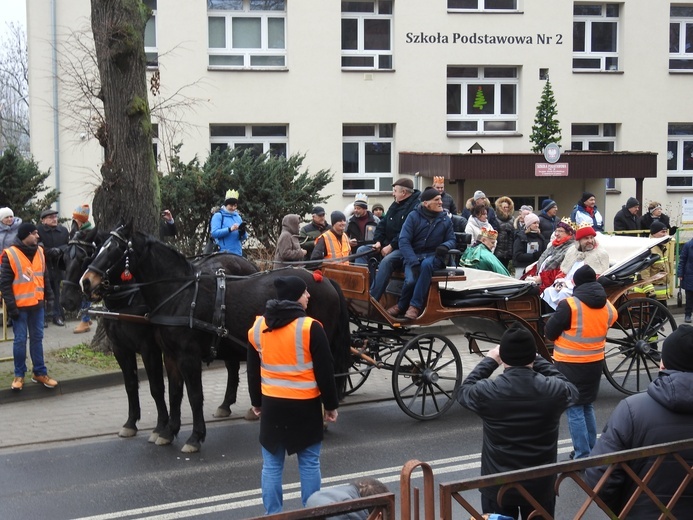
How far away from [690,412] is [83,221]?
10164 mm

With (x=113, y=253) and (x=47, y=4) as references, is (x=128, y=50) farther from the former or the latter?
(x=47, y=4)

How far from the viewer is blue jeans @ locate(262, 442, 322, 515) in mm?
6105

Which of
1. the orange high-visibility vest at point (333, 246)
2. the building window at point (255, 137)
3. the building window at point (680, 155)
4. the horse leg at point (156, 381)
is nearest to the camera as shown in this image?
the horse leg at point (156, 381)

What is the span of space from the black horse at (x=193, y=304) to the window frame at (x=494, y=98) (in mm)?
18623

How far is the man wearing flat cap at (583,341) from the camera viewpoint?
7.74 m

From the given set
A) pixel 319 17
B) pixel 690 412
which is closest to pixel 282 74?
pixel 319 17

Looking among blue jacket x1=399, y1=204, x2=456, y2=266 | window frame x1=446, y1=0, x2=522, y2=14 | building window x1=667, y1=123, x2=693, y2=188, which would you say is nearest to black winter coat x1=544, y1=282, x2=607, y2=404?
blue jacket x1=399, y1=204, x2=456, y2=266

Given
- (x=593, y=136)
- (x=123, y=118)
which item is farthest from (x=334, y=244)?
(x=593, y=136)

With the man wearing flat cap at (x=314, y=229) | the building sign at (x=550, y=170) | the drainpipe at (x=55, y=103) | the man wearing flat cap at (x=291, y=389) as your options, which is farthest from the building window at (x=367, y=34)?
the man wearing flat cap at (x=291, y=389)

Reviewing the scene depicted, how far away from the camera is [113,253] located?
340 inches

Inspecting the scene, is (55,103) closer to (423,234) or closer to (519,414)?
(423,234)

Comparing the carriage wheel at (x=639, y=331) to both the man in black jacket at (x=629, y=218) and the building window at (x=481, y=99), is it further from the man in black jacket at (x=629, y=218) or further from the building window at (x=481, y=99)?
the building window at (x=481, y=99)

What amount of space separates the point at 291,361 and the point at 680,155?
1000 inches

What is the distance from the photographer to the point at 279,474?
20.2 feet
